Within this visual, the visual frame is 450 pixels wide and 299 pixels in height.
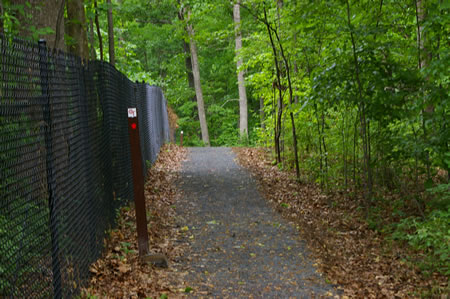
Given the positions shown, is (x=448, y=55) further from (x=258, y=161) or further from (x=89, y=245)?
(x=258, y=161)

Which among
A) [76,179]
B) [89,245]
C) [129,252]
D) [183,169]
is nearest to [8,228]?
[76,179]

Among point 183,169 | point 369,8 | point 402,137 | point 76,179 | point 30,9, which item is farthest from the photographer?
point 183,169

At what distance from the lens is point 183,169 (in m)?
13.9

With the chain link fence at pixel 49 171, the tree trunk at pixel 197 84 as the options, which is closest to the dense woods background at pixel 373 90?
the chain link fence at pixel 49 171

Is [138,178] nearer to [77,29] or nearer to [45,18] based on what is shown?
[45,18]

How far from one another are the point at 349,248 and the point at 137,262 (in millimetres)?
3121

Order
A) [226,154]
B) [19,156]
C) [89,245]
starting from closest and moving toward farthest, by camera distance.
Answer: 1. [19,156]
2. [89,245]
3. [226,154]

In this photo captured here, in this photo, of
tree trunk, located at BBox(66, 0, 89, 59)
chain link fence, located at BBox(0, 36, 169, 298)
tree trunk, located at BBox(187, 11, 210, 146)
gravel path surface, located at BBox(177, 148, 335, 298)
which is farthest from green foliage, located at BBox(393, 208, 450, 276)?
tree trunk, located at BBox(187, 11, 210, 146)

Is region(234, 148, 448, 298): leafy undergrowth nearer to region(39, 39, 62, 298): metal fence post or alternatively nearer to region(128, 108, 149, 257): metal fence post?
region(128, 108, 149, 257): metal fence post

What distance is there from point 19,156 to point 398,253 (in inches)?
207

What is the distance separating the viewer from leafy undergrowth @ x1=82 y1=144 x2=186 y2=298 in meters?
4.82

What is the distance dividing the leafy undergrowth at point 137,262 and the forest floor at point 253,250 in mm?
13

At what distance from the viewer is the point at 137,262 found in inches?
228

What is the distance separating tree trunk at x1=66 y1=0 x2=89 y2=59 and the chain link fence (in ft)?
6.36
